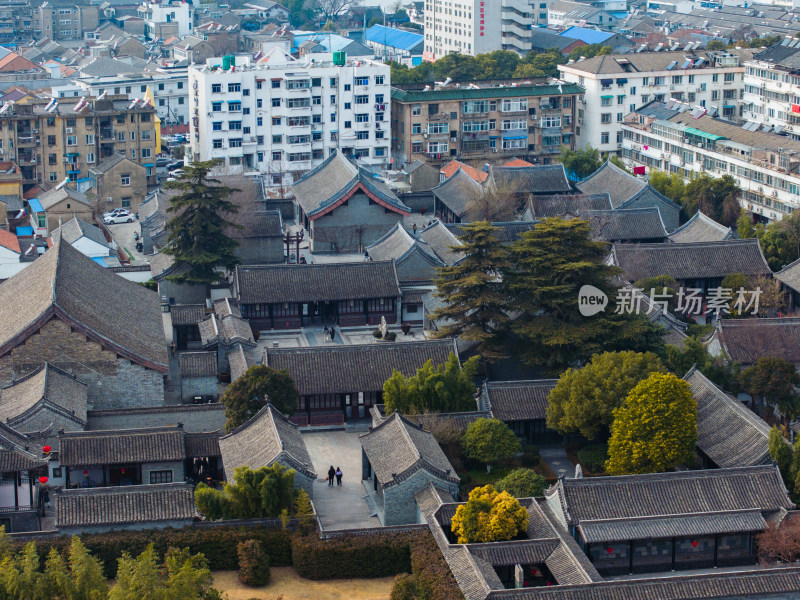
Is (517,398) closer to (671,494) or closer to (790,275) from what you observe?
(671,494)

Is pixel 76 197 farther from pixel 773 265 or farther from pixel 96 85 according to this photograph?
pixel 773 265

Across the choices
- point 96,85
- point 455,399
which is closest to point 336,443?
point 455,399

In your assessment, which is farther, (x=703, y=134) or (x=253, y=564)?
(x=703, y=134)

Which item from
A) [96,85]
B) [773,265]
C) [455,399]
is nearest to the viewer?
[455,399]

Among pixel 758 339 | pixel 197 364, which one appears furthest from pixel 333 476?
pixel 758 339

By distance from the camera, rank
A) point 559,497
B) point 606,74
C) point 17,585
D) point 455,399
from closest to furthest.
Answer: point 17,585 → point 559,497 → point 455,399 → point 606,74

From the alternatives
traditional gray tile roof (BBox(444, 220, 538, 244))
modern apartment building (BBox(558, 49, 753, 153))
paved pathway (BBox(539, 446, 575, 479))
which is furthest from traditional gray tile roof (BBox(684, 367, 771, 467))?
modern apartment building (BBox(558, 49, 753, 153))
